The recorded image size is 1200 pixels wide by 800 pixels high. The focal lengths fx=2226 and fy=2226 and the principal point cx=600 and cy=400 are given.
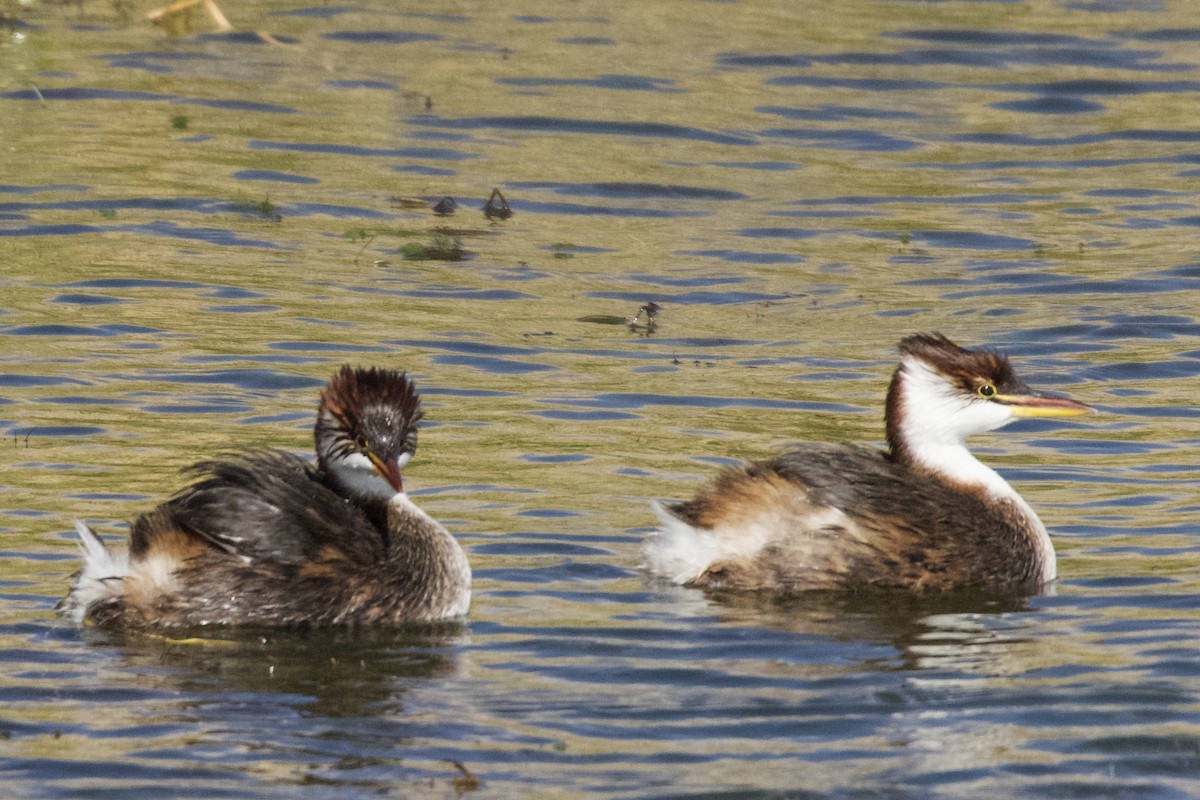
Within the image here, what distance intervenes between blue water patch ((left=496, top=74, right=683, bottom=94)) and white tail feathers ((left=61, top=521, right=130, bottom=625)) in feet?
39.3

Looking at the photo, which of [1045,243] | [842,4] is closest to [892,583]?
[1045,243]

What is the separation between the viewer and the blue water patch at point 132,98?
18.0 metres

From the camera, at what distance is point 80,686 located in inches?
281

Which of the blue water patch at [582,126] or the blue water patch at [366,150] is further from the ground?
the blue water patch at [582,126]

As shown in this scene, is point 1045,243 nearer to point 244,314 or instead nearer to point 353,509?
point 244,314

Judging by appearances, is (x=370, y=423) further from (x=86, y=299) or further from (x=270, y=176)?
(x=270, y=176)

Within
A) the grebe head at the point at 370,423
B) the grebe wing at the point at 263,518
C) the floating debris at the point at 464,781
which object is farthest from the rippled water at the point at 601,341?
the grebe head at the point at 370,423

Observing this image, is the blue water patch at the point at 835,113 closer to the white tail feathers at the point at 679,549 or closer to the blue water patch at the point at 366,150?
the blue water patch at the point at 366,150

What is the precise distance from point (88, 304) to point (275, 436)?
9.64 feet

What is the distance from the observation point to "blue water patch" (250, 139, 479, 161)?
17.1m

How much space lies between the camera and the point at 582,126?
18250mm

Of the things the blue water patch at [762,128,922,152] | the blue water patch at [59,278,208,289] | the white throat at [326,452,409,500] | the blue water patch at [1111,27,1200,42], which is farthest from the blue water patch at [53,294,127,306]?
the blue water patch at [1111,27,1200,42]

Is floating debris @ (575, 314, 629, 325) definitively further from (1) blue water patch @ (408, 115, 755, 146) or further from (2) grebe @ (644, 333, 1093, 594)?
(1) blue water patch @ (408, 115, 755, 146)

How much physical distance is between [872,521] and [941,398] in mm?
702
